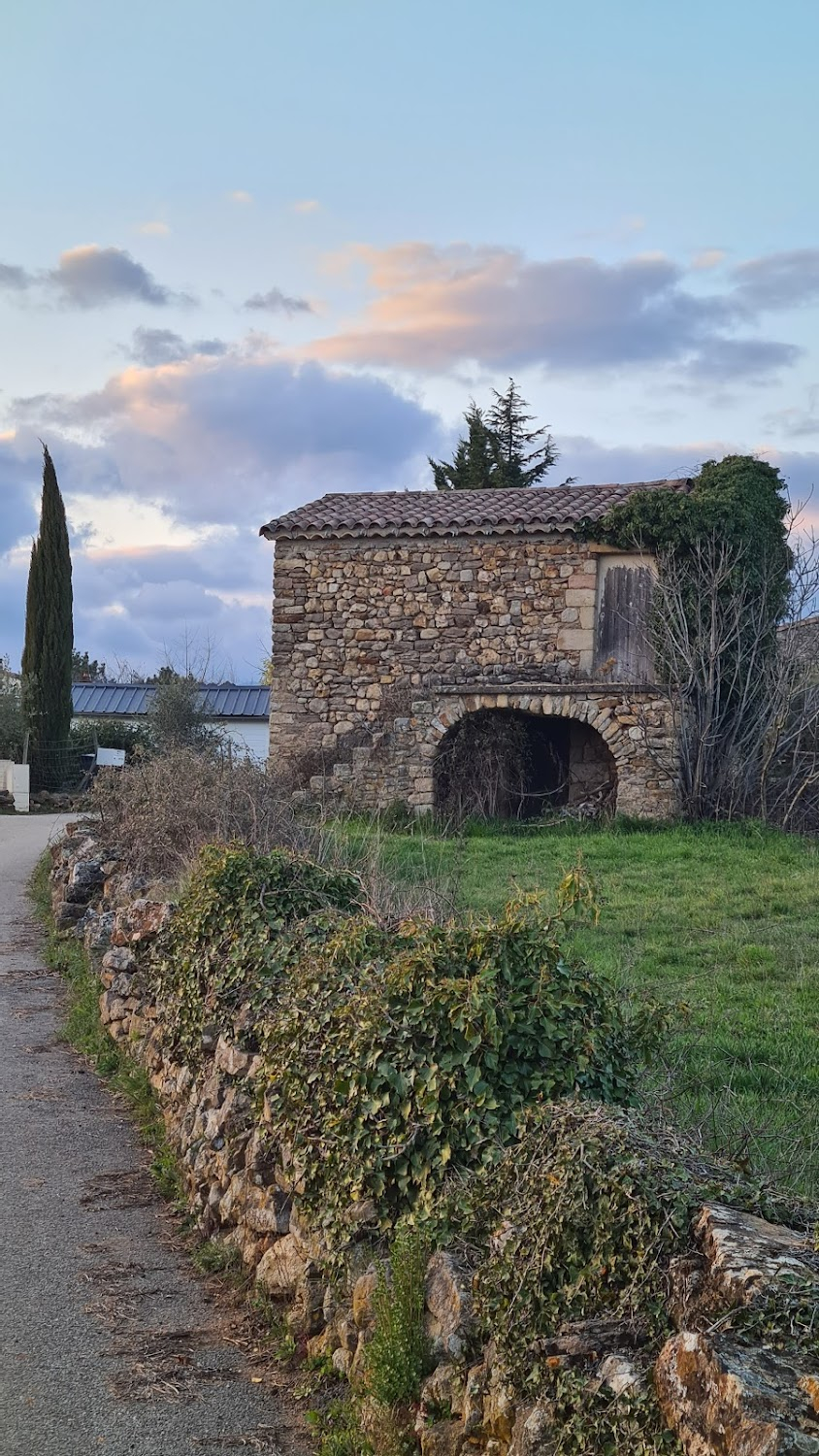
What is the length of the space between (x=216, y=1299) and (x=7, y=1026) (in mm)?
→ 5040

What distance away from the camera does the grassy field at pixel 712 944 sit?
5.90 metres

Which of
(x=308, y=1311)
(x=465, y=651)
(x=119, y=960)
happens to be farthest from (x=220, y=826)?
(x=465, y=651)

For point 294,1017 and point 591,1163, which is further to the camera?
point 294,1017

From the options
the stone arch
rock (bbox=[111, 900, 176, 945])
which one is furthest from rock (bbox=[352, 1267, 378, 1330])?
the stone arch

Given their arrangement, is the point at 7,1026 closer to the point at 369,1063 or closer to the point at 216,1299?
the point at 216,1299

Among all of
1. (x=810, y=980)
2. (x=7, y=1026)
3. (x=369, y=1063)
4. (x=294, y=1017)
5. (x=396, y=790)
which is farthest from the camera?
(x=396, y=790)

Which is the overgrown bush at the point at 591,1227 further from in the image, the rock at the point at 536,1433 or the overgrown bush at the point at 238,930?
the overgrown bush at the point at 238,930

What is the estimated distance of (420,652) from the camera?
21250mm

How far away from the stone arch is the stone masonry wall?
6cm

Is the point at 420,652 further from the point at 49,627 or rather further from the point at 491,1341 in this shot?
the point at 491,1341

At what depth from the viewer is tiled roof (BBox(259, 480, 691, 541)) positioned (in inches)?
807

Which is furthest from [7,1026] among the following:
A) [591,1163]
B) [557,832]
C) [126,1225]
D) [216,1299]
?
[557,832]

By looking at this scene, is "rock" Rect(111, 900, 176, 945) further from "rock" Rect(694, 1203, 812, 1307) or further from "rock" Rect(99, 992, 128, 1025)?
"rock" Rect(694, 1203, 812, 1307)

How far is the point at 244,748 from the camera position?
51.6 ft
